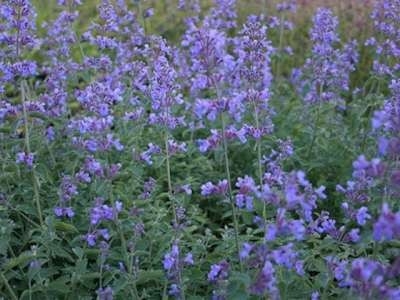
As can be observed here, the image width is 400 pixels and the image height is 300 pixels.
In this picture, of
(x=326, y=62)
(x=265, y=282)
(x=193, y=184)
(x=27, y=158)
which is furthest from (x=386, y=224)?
(x=326, y=62)

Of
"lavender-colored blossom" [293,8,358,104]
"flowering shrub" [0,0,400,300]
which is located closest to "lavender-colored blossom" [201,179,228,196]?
"flowering shrub" [0,0,400,300]

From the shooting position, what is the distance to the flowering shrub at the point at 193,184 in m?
3.06

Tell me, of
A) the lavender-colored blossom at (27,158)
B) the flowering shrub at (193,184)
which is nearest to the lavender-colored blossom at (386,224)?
the flowering shrub at (193,184)

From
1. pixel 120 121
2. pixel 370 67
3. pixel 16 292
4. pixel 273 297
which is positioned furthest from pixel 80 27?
pixel 273 297

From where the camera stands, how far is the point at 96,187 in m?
3.56

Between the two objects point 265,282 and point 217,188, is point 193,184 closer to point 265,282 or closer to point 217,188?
point 217,188

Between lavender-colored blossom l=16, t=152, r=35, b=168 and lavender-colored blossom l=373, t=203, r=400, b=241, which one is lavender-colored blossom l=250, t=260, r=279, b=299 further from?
lavender-colored blossom l=16, t=152, r=35, b=168

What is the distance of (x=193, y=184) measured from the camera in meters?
4.64

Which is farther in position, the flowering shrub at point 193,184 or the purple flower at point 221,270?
the purple flower at point 221,270

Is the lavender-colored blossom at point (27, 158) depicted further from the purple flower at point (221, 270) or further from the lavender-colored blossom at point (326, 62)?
the lavender-colored blossom at point (326, 62)

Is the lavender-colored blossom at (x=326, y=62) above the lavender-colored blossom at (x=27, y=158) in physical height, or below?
above

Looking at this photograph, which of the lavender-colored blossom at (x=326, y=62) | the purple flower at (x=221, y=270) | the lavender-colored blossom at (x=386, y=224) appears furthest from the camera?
the lavender-colored blossom at (x=326, y=62)

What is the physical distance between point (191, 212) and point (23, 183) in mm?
1002

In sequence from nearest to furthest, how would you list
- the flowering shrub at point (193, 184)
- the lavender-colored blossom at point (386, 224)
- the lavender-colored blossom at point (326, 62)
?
the lavender-colored blossom at point (386, 224) < the flowering shrub at point (193, 184) < the lavender-colored blossom at point (326, 62)
